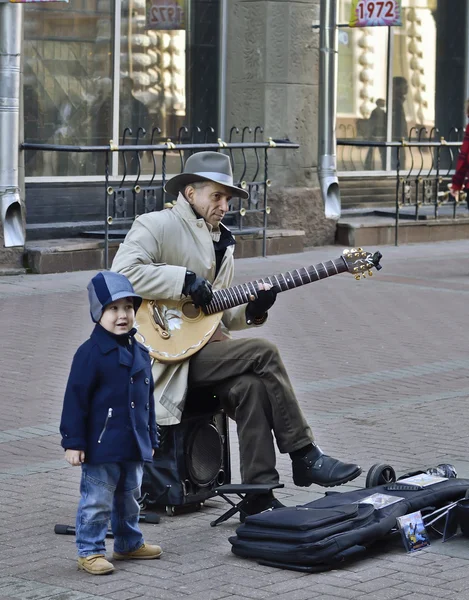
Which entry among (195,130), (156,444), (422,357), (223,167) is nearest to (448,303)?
(422,357)

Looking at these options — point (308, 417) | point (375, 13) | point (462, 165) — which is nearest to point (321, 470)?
point (308, 417)

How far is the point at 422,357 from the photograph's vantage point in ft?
30.8

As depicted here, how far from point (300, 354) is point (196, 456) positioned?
378cm

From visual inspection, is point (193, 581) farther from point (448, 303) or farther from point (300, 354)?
point (448, 303)

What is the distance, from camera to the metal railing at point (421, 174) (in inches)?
640

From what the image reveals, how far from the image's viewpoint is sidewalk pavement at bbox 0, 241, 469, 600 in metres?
4.74

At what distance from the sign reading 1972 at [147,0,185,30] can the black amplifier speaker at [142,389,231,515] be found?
32.0ft

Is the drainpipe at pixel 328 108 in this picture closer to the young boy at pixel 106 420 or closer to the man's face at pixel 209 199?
the man's face at pixel 209 199

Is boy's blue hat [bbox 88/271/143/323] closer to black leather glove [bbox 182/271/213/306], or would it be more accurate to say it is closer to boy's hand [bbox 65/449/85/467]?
boy's hand [bbox 65/449/85/467]

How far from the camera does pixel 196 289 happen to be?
5543 mm

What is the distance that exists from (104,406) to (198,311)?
1.03m

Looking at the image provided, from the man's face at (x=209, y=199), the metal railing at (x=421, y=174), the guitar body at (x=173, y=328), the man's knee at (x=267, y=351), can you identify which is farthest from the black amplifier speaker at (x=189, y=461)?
the metal railing at (x=421, y=174)

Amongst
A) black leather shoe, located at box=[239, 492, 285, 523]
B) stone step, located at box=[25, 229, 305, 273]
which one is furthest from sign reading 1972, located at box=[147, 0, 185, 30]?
black leather shoe, located at box=[239, 492, 285, 523]

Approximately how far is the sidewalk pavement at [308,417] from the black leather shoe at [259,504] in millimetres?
127
